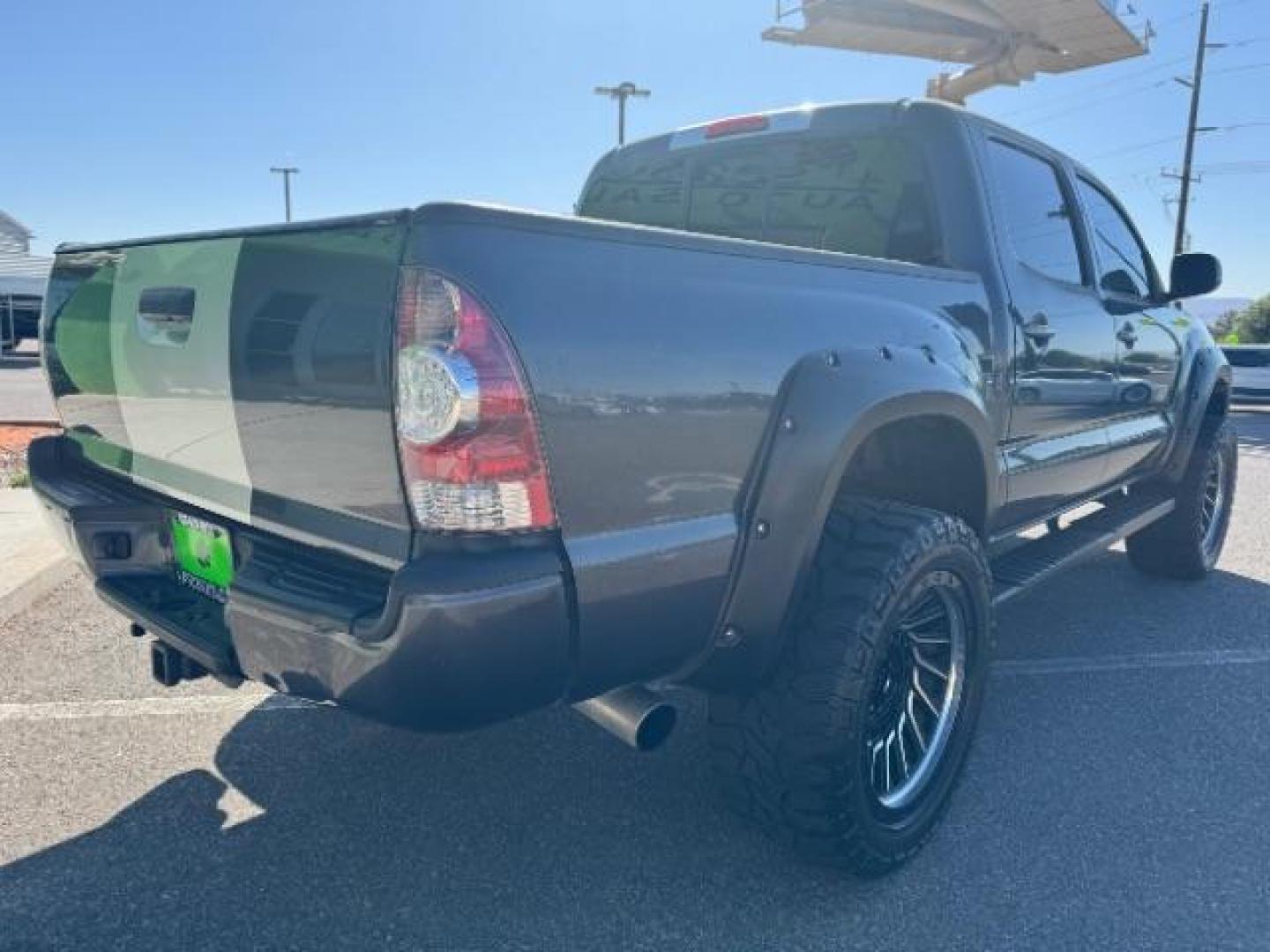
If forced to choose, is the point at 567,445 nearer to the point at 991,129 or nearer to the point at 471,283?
the point at 471,283

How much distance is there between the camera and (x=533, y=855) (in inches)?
96.9

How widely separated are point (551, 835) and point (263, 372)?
→ 1.42 m

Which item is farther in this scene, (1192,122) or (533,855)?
(1192,122)

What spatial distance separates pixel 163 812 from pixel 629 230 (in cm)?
203

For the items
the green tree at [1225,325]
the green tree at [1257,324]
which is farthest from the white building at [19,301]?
the green tree at [1225,325]

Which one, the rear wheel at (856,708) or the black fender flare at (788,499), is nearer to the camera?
the black fender flare at (788,499)

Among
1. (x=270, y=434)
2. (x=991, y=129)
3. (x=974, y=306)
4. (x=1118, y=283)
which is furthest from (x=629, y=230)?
(x=1118, y=283)

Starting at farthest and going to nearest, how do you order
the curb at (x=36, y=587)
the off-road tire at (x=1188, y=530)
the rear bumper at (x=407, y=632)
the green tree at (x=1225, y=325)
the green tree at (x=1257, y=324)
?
1. the green tree at (x=1225, y=325)
2. the green tree at (x=1257, y=324)
3. the off-road tire at (x=1188, y=530)
4. the curb at (x=36, y=587)
5. the rear bumper at (x=407, y=632)

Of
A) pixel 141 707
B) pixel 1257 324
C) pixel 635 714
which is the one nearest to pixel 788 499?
pixel 635 714

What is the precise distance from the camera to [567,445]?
1733mm

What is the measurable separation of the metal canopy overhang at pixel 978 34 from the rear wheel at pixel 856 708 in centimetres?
2444

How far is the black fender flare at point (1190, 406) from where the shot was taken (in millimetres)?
4699

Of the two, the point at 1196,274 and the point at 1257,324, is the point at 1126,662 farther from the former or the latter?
the point at 1257,324

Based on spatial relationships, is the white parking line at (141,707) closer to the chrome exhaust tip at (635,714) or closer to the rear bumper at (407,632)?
the rear bumper at (407,632)
